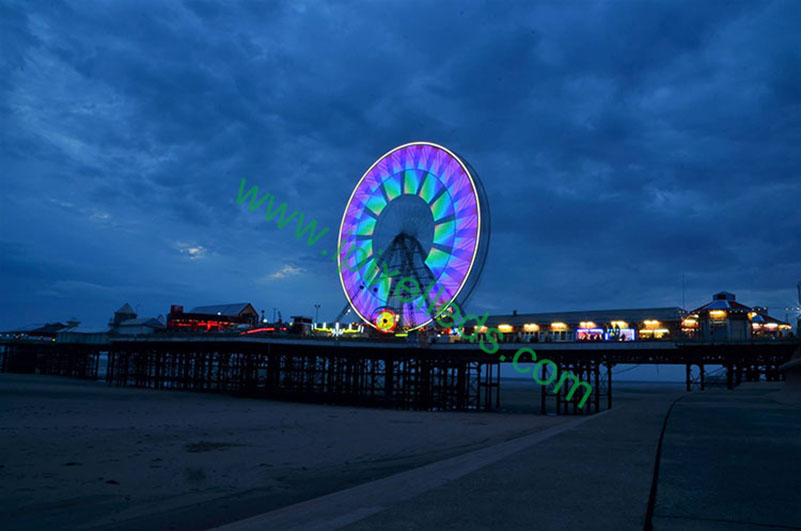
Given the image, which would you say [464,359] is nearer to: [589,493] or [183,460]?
[183,460]

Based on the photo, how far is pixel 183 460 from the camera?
46.5 ft

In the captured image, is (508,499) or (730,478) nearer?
(508,499)

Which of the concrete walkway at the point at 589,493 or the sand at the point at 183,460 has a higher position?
the concrete walkway at the point at 589,493

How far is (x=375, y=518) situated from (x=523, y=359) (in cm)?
3855

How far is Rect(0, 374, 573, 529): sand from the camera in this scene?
9.48 meters

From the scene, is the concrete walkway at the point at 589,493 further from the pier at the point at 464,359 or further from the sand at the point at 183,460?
the pier at the point at 464,359

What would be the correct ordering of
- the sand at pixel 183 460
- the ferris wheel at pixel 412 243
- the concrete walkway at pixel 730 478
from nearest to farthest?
the concrete walkway at pixel 730 478 → the sand at pixel 183 460 → the ferris wheel at pixel 412 243

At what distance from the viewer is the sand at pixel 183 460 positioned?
31.1 ft

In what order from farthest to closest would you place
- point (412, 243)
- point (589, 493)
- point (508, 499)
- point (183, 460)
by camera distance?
1. point (412, 243)
2. point (183, 460)
3. point (589, 493)
4. point (508, 499)

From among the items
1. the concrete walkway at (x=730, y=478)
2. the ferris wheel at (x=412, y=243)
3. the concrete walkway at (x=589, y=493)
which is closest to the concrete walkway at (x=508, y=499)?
the concrete walkway at (x=589, y=493)

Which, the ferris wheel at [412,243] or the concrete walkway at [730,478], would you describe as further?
the ferris wheel at [412,243]

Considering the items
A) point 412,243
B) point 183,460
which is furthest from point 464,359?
point 183,460

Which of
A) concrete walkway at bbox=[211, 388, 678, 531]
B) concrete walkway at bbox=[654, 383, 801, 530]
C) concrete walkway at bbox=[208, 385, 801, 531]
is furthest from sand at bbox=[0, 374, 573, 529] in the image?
concrete walkway at bbox=[654, 383, 801, 530]

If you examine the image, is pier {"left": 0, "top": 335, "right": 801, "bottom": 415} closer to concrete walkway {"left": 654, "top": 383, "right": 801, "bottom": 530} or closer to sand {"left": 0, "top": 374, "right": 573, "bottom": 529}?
sand {"left": 0, "top": 374, "right": 573, "bottom": 529}
